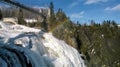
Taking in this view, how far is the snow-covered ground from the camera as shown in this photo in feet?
51.5

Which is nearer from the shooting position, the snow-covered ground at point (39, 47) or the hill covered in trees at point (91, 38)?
the snow-covered ground at point (39, 47)

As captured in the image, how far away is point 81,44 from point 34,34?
5376mm

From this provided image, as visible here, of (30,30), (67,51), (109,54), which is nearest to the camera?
(67,51)

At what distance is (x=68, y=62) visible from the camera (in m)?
17.4

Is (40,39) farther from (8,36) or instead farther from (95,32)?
(95,32)

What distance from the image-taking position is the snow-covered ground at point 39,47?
15709 millimetres

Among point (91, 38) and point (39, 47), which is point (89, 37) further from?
point (39, 47)

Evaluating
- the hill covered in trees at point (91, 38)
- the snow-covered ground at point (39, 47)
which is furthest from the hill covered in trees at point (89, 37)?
the snow-covered ground at point (39, 47)

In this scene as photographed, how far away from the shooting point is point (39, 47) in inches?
690

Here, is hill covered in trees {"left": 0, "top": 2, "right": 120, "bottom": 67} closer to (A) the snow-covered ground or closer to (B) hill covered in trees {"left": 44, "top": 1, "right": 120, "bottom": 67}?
(B) hill covered in trees {"left": 44, "top": 1, "right": 120, "bottom": 67}

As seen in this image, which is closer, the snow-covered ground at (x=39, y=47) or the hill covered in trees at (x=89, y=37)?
the snow-covered ground at (x=39, y=47)

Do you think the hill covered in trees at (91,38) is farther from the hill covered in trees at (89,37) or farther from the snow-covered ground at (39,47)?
the snow-covered ground at (39,47)

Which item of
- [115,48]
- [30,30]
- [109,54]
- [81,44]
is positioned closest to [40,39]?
[30,30]

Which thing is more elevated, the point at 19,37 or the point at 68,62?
the point at 19,37
